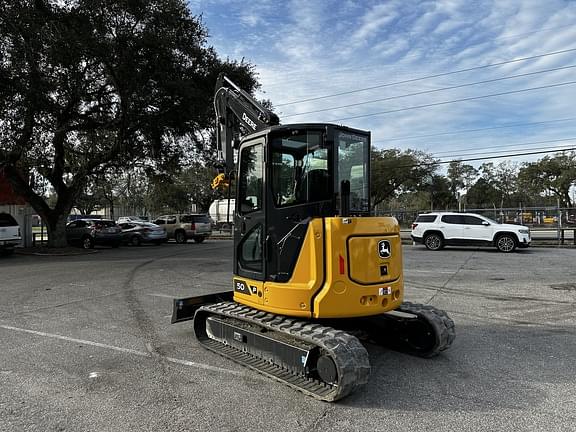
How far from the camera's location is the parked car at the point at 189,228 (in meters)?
29.6

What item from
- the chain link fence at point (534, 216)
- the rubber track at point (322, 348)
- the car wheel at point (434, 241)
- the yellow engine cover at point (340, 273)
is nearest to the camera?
the rubber track at point (322, 348)

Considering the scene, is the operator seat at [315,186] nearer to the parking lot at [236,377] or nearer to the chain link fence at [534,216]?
the parking lot at [236,377]

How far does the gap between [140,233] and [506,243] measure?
19447 millimetres

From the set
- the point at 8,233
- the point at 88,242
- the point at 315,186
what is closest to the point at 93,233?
the point at 88,242

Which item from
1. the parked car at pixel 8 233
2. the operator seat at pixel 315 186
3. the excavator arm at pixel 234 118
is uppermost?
the excavator arm at pixel 234 118

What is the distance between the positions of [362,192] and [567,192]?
63.5 meters

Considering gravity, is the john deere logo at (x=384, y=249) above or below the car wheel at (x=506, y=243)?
above

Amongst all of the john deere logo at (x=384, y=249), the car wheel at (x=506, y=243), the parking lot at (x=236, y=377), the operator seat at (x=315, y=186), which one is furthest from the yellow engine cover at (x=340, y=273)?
the car wheel at (x=506, y=243)

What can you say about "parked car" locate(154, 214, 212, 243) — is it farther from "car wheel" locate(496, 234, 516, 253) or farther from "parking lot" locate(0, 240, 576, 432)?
"parking lot" locate(0, 240, 576, 432)

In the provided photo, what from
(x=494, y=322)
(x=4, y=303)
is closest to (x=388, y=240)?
(x=494, y=322)

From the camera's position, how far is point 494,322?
7781mm

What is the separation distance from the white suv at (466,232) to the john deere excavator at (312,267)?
1640 centimetres

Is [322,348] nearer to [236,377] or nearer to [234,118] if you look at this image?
[236,377]

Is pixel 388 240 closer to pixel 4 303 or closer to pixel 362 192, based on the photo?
pixel 362 192
